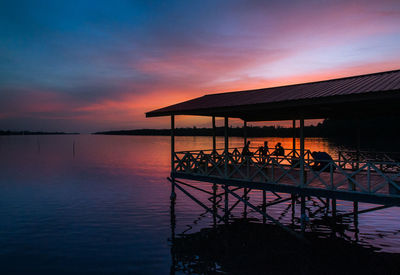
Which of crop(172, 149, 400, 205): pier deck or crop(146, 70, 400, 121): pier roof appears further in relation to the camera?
crop(172, 149, 400, 205): pier deck

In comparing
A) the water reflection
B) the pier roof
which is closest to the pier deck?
the pier roof

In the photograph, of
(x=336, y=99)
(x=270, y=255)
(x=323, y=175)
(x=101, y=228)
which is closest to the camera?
(x=336, y=99)

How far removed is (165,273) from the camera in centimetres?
931

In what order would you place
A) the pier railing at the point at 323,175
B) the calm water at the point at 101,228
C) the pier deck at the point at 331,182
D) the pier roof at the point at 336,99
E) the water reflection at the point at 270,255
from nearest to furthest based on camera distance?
the pier roof at the point at 336,99
the pier deck at the point at 331,182
the pier railing at the point at 323,175
the water reflection at the point at 270,255
the calm water at the point at 101,228

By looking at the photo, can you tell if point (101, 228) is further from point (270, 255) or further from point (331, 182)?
point (331, 182)

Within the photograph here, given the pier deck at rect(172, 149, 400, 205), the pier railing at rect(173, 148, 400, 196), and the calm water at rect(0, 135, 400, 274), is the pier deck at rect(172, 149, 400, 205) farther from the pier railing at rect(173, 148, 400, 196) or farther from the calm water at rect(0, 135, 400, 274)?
the calm water at rect(0, 135, 400, 274)

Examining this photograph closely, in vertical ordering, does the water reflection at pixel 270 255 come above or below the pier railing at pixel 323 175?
below

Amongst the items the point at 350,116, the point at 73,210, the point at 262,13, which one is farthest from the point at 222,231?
the point at 262,13

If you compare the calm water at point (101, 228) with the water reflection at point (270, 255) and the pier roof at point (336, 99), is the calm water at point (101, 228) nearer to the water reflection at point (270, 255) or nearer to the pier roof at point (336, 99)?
the water reflection at point (270, 255)

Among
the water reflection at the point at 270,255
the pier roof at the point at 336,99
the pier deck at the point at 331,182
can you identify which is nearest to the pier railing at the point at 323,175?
the pier deck at the point at 331,182

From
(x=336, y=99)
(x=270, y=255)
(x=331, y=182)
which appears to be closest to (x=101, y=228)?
(x=270, y=255)

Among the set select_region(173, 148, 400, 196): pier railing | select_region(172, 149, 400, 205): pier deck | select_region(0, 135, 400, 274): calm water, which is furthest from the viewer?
select_region(0, 135, 400, 274): calm water

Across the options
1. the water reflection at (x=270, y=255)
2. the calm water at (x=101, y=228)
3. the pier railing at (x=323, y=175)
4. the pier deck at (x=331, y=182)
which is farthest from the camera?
the calm water at (x=101, y=228)

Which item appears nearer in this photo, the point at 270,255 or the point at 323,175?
the point at 270,255
